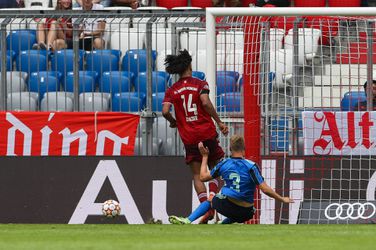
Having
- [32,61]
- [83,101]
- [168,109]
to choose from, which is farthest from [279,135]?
[32,61]

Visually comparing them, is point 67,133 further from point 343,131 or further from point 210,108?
point 343,131

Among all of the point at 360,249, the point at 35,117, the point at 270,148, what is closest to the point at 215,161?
the point at 270,148

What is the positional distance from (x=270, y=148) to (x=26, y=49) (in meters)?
3.58

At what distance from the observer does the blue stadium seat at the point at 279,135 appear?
16.8m

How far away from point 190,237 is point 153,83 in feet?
19.7

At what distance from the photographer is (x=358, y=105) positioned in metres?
16.8

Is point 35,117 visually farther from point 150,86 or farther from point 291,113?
point 291,113

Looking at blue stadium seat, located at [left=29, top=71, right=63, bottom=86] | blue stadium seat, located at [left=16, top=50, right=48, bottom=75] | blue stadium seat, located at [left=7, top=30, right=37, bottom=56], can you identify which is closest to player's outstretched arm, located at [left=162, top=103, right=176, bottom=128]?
blue stadium seat, located at [left=29, top=71, right=63, bottom=86]

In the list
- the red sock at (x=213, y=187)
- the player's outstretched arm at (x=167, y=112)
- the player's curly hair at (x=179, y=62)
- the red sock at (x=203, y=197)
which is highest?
Answer: the player's curly hair at (x=179, y=62)

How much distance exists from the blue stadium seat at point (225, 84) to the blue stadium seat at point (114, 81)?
1.24m

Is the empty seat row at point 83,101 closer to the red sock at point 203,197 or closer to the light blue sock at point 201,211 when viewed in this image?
the red sock at point 203,197

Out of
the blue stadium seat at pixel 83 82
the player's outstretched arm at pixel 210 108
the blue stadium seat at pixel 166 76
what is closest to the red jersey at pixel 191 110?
the player's outstretched arm at pixel 210 108

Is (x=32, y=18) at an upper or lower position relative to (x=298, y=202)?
upper

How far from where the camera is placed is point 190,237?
1161cm
